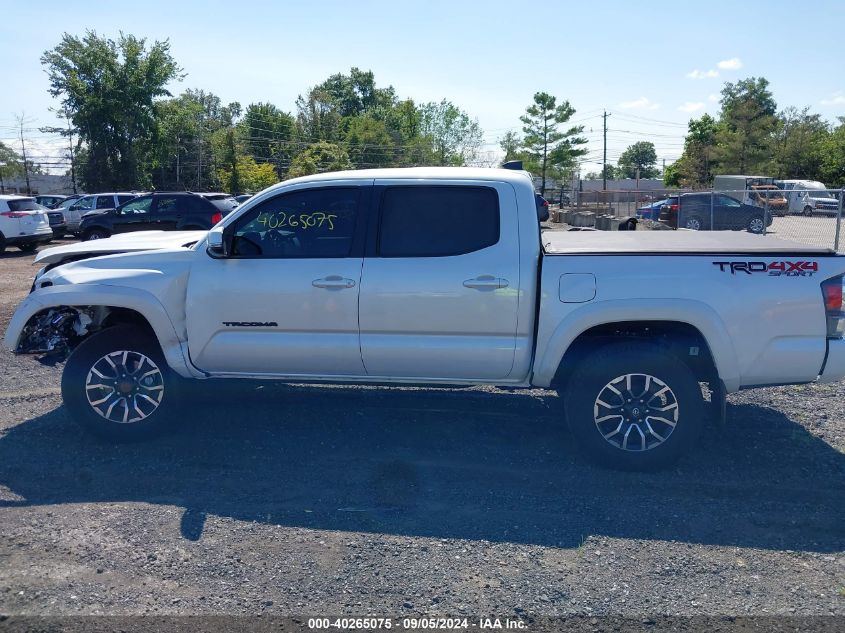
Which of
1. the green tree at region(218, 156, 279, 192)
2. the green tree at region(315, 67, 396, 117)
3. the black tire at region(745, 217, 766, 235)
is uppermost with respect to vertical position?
the green tree at region(315, 67, 396, 117)

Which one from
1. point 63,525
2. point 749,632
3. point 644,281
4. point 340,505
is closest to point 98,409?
point 63,525

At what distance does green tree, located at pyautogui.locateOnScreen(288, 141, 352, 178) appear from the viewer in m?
48.3

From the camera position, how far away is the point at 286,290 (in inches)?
220

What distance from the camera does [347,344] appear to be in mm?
5574

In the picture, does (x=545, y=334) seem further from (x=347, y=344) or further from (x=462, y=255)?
(x=347, y=344)

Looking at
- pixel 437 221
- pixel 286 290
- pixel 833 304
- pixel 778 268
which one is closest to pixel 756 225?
pixel 833 304

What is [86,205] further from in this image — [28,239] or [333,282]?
[333,282]

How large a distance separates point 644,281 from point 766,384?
112cm

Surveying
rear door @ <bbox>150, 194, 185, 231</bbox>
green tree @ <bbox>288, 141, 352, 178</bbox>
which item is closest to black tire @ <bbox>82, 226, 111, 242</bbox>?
rear door @ <bbox>150, 194, 185, 231</bbox>

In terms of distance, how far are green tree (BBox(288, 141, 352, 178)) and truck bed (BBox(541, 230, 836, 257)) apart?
42.9 metres

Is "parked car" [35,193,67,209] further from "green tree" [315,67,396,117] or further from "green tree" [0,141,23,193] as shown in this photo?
"green tree" [315,67,396,117]

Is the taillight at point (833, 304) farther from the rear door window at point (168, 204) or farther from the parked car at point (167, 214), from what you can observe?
the rear door window at point (168, 204)

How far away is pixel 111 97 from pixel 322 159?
14.2 m

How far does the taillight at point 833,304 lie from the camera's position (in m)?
5.18
